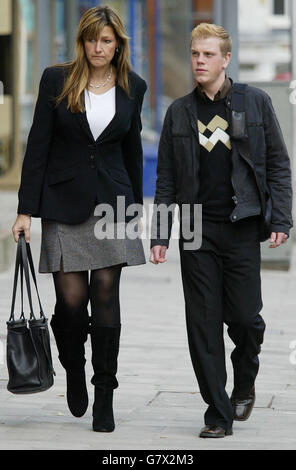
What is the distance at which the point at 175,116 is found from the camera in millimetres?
5207

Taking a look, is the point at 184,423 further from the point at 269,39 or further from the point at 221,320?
the point at 269,39

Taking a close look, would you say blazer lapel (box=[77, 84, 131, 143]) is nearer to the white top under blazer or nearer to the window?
the white top under blazer

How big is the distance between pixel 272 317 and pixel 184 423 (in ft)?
11.2

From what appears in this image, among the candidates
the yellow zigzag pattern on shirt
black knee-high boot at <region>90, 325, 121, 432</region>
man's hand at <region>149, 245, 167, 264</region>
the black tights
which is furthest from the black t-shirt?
black knee-high boot at <region>90, 325, 121, 432</region>

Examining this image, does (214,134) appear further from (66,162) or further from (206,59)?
(66,162)

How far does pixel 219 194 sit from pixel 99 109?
0.61 metres

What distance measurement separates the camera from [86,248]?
17.3 ft

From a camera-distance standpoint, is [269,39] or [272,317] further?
[269,39]

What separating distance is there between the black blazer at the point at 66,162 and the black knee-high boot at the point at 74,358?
46cm

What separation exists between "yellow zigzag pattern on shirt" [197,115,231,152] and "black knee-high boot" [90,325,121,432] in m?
0.84

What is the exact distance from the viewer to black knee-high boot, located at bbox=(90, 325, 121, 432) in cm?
526
